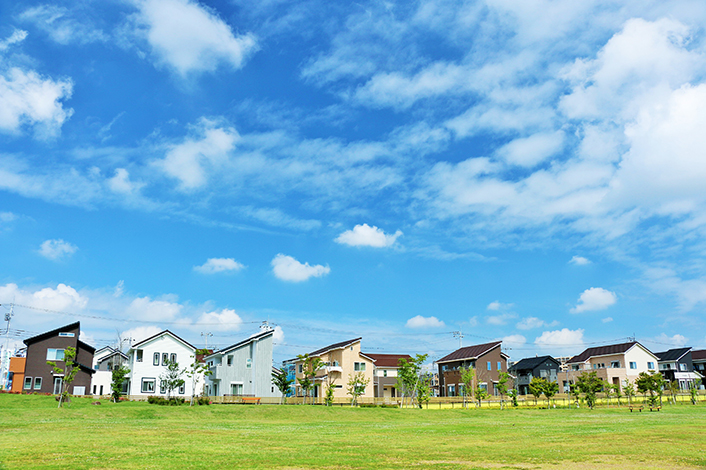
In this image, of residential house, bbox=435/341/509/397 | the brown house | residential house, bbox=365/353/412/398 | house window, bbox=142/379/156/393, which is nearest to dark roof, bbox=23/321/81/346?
the brown house

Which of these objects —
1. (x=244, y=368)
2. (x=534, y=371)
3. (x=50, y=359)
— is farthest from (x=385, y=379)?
(x=50, y=359)

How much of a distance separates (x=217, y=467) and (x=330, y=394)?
165 ft

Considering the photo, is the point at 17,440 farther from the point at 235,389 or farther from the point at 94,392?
the point at 94,392

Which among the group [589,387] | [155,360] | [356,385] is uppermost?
[155,360]

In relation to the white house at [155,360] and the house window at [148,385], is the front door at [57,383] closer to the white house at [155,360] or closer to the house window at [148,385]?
the white house at [155,360]

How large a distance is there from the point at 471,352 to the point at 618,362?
27.1 m

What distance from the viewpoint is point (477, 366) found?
91.0m

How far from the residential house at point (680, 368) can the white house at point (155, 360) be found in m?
89.9

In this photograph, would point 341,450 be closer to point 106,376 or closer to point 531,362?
point 106,376

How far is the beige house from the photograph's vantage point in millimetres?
78688

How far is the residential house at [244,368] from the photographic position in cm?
7519

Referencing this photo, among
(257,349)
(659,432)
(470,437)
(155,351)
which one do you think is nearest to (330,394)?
(257,349)

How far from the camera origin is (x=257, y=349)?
78.0 metres

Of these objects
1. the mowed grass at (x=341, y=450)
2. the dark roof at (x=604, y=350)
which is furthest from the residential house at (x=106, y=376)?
the dark roof at (x=604, y=350)
